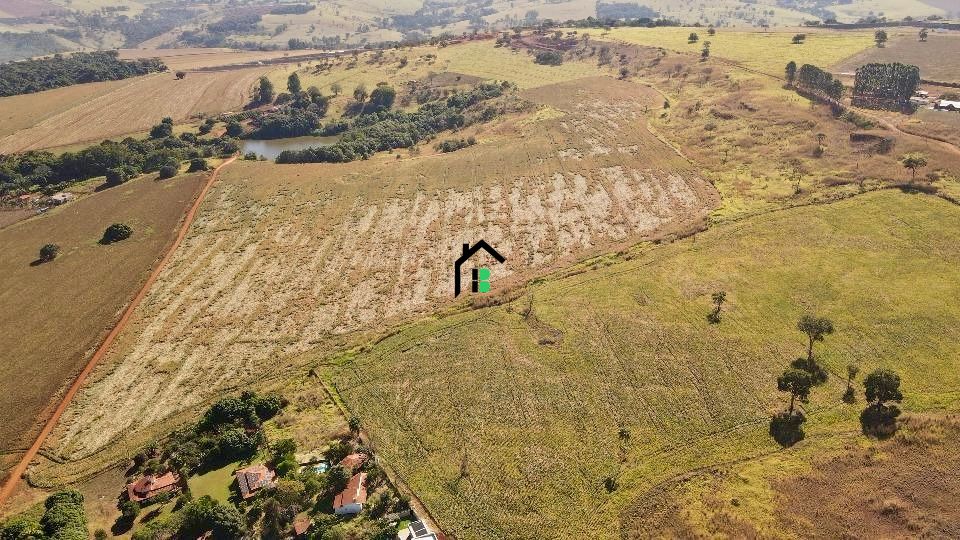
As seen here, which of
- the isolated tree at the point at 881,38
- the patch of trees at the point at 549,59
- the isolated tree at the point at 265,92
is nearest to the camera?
the isolated tree at the point at 881,38

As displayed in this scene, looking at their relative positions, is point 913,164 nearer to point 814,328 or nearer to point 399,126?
point 814,328

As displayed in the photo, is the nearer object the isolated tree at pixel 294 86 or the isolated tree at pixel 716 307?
the isolated tree at pixel 716 307

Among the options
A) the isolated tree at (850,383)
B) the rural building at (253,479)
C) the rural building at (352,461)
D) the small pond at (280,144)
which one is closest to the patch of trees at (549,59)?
the small pond at (280,144)

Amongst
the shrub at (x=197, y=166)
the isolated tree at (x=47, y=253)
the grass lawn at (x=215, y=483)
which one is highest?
the shrub at (x=197, y=166)

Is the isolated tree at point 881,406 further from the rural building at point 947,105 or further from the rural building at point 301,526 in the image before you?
the rural building at point 947,105

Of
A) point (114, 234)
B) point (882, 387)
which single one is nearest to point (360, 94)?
point (114, 234)

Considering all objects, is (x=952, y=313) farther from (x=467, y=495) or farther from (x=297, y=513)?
(x=297, y=513)

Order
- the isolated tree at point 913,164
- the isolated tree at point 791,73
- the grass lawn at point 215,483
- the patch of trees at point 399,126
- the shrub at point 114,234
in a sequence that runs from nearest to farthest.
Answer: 1. the grass lawn at point 215,483
2. the shrub at point 114,234
3. the isolated tree at point 913,164
4. the patch of trees at point 399,126
5. the isolated tree at point 791,73
